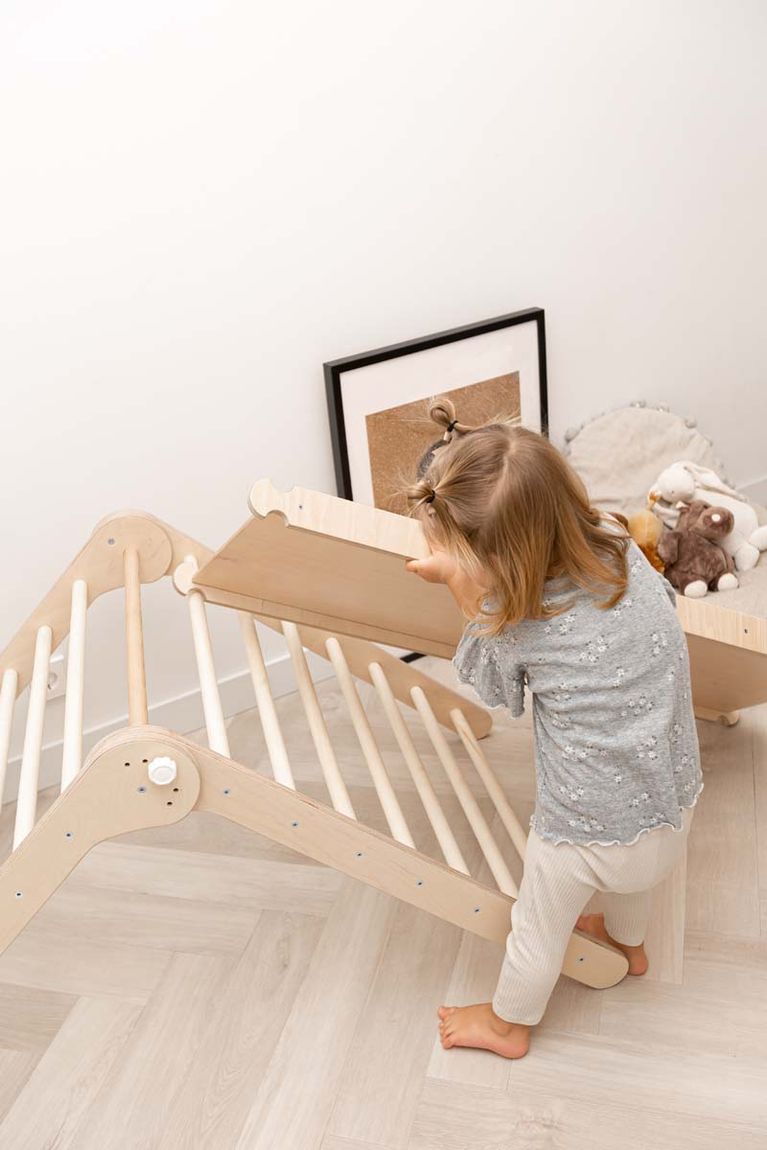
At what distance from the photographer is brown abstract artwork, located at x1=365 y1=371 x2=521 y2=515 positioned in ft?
7.59

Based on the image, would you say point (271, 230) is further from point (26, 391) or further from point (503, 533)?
point (503, 533)

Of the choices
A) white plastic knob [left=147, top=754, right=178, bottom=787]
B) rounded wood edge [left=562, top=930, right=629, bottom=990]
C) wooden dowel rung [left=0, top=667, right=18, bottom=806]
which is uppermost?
white plastic knob [left=147, top=754, right=178, bottom=787]

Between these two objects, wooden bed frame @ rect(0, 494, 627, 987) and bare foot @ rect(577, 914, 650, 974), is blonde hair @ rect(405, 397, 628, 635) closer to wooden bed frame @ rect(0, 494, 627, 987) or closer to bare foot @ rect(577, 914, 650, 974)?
wooden bed frame @ rect(0, 494, 627, 987)

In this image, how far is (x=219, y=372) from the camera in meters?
2.09

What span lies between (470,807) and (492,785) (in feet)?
0.35

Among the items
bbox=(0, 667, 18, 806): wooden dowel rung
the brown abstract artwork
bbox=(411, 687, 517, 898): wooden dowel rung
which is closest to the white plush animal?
the brown abstract artwork

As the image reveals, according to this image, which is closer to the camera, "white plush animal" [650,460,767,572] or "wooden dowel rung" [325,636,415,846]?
"wooden dowel rung" [325,636,415,846]

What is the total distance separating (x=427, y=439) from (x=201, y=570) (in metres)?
0.88

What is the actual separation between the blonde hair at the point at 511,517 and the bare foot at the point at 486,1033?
609 mm

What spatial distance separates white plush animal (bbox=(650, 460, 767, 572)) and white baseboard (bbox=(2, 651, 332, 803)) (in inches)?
33.5

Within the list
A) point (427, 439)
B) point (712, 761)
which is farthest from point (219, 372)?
point (712, 761)

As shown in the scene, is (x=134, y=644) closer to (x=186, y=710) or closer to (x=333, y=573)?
(x=333, y=573)

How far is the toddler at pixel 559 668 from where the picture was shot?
4.10ft

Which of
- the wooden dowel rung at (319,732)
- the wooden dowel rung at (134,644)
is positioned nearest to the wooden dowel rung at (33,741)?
the wooden dowel rung at (134,644)
